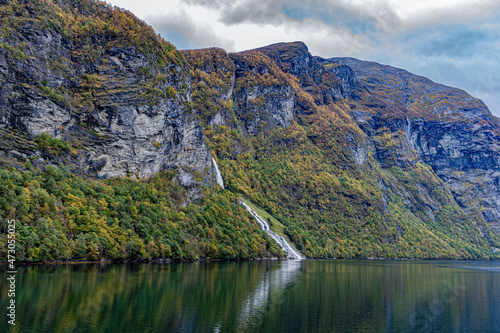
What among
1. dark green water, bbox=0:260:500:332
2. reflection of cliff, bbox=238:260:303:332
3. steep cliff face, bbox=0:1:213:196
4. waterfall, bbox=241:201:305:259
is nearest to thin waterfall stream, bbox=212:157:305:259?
waterfall, bbox=241:201:305:259

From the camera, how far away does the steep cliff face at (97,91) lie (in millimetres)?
102269

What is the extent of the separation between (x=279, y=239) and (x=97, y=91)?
81.8 m

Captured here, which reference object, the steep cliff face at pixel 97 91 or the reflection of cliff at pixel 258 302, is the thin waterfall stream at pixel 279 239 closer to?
the steep cliff face at pixel 97 91

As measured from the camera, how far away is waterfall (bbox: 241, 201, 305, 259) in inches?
5866

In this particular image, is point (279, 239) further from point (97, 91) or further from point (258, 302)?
point (258, 302)

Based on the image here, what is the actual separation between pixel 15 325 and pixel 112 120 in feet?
323

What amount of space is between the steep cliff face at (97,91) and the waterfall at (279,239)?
23835 mm

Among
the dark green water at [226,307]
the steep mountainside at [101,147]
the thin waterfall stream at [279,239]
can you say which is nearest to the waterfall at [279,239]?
the thin waterfall stream at [279,239]

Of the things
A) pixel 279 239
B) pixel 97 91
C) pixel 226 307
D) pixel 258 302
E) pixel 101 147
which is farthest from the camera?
pixel 279 239

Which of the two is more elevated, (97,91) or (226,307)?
(97,91)

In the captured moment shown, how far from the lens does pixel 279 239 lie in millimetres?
151125

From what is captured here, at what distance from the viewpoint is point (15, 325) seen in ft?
87.7

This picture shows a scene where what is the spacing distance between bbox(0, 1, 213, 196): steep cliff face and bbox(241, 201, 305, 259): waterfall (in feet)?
78.2

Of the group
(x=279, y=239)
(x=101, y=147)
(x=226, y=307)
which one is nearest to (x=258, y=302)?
(x=226, y=307)
